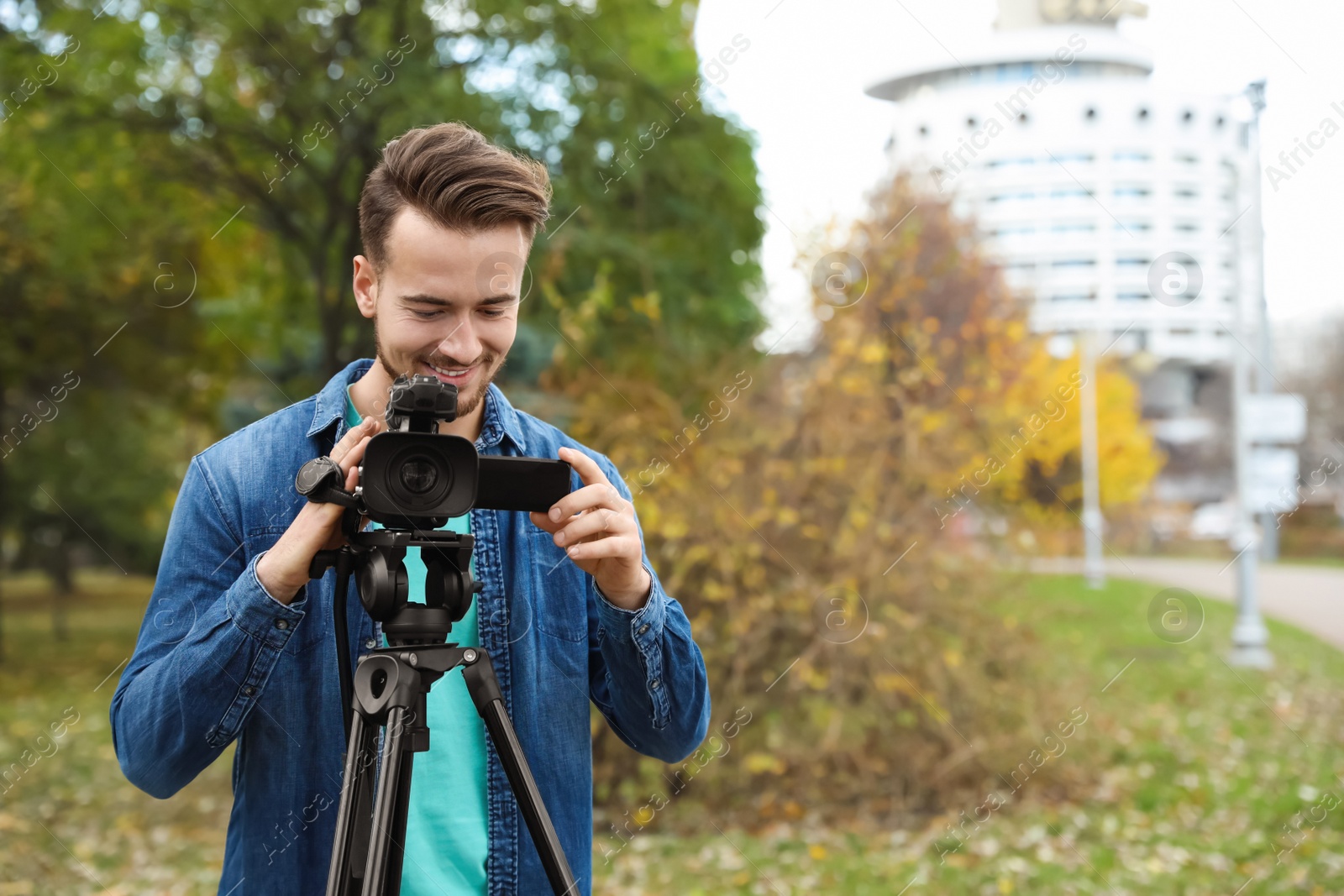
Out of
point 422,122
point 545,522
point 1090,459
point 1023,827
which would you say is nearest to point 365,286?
point 545,522

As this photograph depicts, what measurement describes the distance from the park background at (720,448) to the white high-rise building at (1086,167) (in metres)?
0.89

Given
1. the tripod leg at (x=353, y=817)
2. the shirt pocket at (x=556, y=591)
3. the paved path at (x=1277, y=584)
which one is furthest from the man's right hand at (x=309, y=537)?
the paved path at (x=1277, y=584)

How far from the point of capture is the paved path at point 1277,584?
1555 cm

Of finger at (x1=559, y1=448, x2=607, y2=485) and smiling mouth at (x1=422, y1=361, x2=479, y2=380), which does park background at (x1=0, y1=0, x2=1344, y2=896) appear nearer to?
smiling mouth at (x1=422, y1=361, x2=479, y2=380)

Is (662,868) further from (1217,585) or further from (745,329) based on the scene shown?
(1217,585)

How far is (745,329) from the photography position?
729 cm

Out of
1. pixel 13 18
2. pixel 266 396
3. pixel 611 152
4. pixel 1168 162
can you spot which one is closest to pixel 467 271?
pixel 611 152

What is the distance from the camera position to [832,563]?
5941mm

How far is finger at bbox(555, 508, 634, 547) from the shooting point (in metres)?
1.50

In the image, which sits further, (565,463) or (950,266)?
(950,266)

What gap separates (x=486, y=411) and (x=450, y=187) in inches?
16.5

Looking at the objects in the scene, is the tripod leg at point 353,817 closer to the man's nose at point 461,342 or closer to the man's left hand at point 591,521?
the man's left hand at point 591,521

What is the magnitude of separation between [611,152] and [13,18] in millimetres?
4073

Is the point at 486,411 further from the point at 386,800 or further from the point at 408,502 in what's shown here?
the point at 386,800
